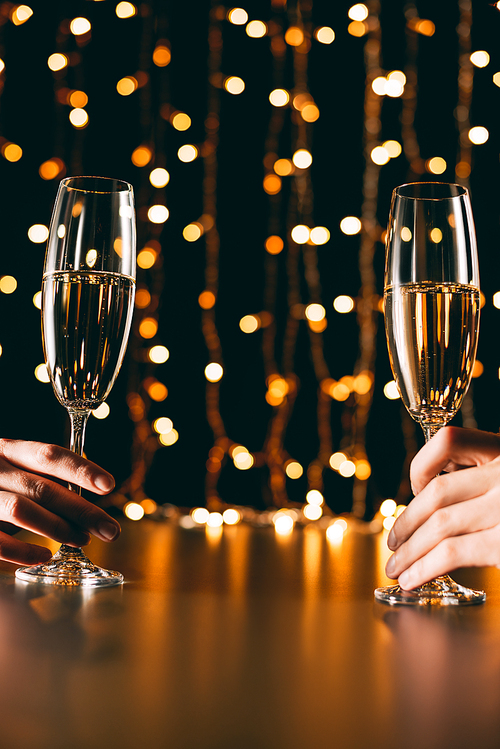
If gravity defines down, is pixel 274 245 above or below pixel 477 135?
below

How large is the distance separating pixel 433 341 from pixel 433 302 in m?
0.03

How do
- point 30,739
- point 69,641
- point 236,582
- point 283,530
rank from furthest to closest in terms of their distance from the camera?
point 283,530, point 236,582, point 69,641, point 30,739

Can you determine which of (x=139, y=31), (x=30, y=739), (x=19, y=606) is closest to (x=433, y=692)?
(x=30, y=739)

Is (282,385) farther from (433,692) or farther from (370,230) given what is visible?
(433,692)

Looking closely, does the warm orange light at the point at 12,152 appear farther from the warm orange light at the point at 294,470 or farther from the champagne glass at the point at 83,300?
the champagne glass at the point at 83,300

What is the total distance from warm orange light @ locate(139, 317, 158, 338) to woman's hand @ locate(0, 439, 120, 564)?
1698 mm

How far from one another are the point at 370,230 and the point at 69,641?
203 cm

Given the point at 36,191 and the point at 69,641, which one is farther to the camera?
the point at 36,191

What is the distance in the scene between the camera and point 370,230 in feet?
7.57

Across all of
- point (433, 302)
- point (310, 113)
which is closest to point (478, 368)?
point (310, 113)

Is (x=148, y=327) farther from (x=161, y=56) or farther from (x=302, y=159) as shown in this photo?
(x=161, y=56)

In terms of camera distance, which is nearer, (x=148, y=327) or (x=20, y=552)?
(x=20, y=552)

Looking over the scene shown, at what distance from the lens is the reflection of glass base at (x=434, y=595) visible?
1.90 feet

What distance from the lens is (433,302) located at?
25.5 inches
